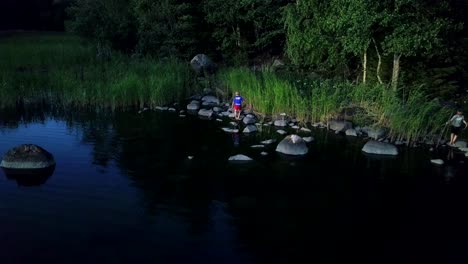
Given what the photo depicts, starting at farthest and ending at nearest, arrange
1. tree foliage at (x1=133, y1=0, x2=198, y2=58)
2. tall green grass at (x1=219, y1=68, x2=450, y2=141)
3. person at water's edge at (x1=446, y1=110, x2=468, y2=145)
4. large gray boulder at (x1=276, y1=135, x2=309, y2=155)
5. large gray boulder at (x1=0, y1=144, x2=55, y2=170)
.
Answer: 1. tree foliage at (x1=133, y1=0, x2=198, y2=58)
2. tall green grass at (x1=219, y1=68, x2=450, y2=141)
3. person at water's edge at (x1=446, y1=110, x2=468, y2=145)
4. large gray boulder at (x1=276, y1=135, x2=309, y2=155)
5. large gray boulder at (x1=0, y1=144, x2=55, y2=170)

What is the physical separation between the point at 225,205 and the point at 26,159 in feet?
21.3

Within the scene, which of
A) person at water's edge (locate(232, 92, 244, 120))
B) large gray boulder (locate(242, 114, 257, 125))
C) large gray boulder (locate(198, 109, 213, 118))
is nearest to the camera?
large gray boulder (locate(242, 114, 257, 125))

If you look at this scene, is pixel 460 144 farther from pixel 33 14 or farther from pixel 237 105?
pixel 33 14

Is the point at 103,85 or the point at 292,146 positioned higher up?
the point at 103,85

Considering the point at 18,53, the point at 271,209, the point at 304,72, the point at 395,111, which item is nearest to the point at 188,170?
the point at 271,209

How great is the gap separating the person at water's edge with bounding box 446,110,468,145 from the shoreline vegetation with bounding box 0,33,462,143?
0.63 metres

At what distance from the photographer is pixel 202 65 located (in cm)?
3347

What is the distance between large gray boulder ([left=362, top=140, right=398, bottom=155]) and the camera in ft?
57.6

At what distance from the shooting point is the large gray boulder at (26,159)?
14.6 m

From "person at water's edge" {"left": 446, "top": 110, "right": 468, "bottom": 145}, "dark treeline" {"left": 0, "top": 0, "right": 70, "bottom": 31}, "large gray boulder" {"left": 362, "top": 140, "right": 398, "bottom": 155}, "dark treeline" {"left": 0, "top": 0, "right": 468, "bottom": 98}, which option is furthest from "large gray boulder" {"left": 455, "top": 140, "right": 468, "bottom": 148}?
"dark treeline" {"left": 0, "top": 0, "right": 70, "bottom": 31}

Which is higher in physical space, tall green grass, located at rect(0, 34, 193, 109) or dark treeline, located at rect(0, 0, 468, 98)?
dark treeline, located at rect(0, 0, 468, 98)

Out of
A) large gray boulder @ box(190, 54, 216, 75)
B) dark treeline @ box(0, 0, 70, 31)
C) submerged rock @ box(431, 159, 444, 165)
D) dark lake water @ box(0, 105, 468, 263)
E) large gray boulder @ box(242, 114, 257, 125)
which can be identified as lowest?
dark lake water @ box(0, 105, 468, 263)

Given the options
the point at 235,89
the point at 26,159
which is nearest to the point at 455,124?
the point at 235,89

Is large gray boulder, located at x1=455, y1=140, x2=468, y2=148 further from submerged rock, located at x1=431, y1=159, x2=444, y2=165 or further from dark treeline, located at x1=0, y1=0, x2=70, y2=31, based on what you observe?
dark treeline, located at x1=0, y1=0, x2=70, y2=31
